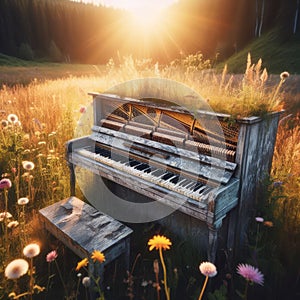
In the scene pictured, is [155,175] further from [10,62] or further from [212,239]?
[10,62]

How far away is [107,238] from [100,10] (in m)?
54.4

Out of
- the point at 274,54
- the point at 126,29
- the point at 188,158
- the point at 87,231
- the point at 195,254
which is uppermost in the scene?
the point at 126,29

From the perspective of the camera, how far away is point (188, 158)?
2.63 meters

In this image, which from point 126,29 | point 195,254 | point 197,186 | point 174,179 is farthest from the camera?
point 126,29

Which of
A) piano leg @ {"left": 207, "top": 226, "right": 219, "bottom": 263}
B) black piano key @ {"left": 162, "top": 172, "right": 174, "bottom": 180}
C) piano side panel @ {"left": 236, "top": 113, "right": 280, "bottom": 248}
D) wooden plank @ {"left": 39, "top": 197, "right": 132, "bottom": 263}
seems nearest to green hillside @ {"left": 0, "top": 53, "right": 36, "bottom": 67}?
wooden plank @ {"left": 39, "top": 197, "right": 132, "bottom": 263}

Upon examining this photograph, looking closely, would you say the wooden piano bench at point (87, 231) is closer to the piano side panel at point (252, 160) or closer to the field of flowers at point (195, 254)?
the field of flowers at point (195, 254)

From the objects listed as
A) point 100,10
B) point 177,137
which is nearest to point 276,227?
point 177,137

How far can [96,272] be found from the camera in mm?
2150

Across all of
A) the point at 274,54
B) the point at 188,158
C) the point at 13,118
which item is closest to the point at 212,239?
the point at 188,158

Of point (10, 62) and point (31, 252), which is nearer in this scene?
point (31, 252)

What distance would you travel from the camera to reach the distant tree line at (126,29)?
74.4 feet

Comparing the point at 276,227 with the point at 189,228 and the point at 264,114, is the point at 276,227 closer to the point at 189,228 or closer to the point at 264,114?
the point at 189,228

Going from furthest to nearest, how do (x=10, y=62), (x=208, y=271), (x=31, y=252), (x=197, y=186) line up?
1. (x=10, y=62)
2. (x=197, y=186)
3. (x=31, y=252)
4. (x=208, y=271)

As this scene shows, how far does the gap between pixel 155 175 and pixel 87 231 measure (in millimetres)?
841
